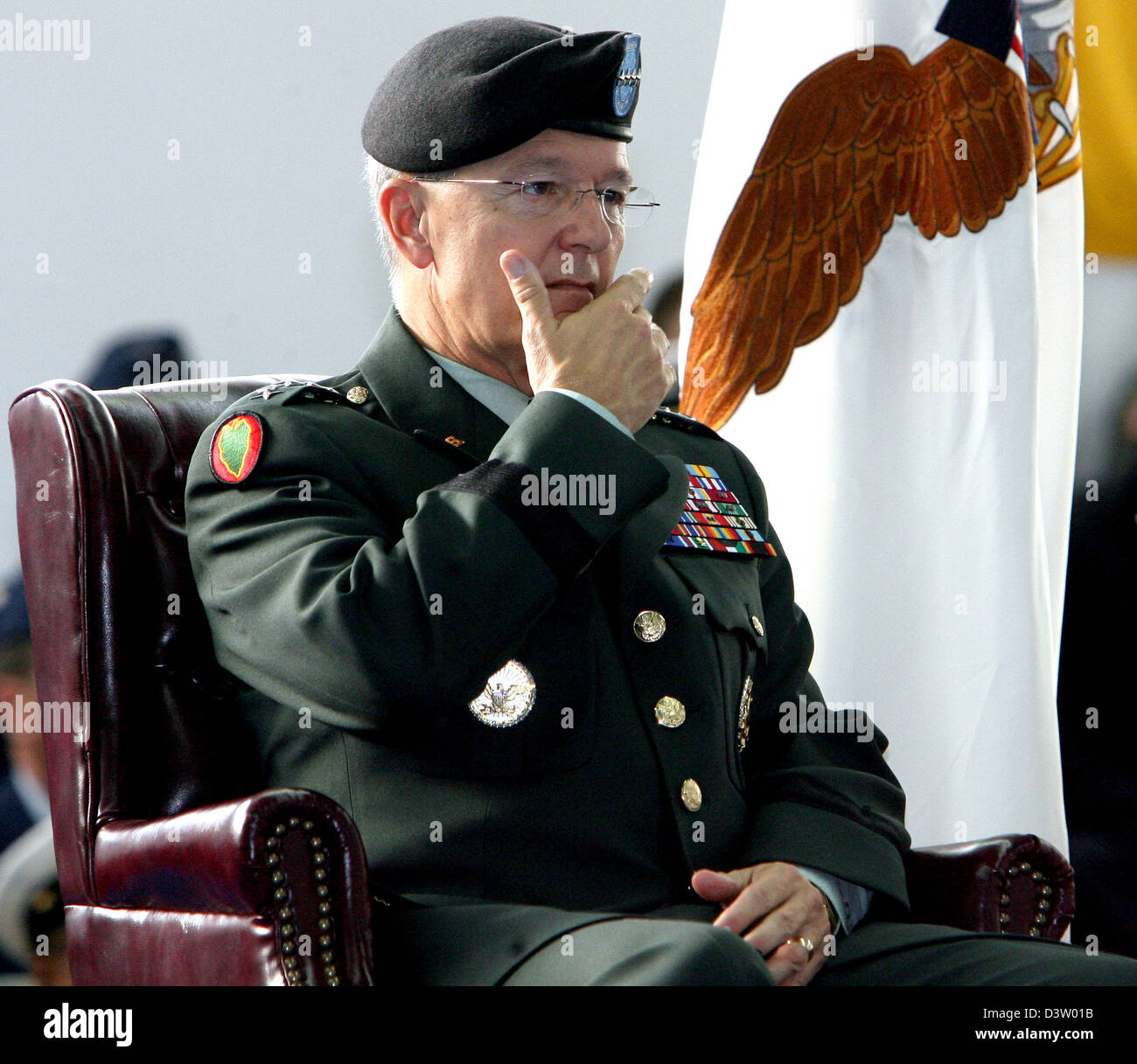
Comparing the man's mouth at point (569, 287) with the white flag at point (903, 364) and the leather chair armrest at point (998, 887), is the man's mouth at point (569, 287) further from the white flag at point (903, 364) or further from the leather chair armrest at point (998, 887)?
the white flag at point (903, 364)

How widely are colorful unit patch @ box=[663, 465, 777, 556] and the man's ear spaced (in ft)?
1.25

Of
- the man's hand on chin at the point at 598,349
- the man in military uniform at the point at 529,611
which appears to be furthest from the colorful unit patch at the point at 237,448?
the man's hand on chin at the point at 598,349

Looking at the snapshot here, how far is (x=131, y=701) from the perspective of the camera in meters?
→ 1.46

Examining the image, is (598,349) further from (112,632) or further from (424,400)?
(112,632)

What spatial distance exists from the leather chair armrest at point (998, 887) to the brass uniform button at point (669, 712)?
363mm

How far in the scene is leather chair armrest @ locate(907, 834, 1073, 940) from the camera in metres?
1.48

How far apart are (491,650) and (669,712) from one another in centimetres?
25

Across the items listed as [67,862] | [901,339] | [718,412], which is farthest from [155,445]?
[901,339]

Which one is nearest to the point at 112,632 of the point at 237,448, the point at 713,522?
the point at 237,448

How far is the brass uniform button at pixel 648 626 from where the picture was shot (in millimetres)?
1401

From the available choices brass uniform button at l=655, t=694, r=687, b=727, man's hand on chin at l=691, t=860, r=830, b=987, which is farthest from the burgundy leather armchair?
brass uniform button at l=655, t=694, r=687, b=727

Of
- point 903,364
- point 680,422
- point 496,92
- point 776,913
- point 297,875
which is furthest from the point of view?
point 903,364

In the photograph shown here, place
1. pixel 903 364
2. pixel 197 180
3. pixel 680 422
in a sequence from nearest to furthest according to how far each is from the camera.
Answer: pixel 680 422, pixel 903 364, pixel 197 180

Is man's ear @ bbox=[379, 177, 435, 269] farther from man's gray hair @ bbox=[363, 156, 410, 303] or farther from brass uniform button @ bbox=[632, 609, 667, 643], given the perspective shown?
brass uniform button @ bbox=[632, 609, 667, 643]
